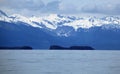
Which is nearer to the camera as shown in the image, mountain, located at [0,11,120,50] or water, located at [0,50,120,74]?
water, located at [0,50,120,74]

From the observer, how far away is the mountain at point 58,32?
217 feet

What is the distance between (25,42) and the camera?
72500 mm

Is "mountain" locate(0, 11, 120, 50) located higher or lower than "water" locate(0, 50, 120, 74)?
higher

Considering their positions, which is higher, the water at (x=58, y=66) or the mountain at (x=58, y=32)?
the mountain at (x=58, y=32)

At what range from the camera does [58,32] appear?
106m

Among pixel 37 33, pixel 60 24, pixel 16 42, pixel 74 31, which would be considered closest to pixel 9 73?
pixel 16 42

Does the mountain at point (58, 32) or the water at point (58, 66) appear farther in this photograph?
the mountain at point (58, 32)

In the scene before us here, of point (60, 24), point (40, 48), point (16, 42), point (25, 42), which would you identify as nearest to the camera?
point (16, 42)

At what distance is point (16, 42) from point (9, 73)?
40639mm

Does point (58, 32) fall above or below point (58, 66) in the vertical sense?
above

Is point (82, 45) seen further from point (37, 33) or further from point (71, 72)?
point (71, 72)

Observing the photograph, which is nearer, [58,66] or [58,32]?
[58,66]

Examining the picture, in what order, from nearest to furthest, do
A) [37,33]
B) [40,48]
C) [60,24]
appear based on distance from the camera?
1. [40,48]
2. [37,33]
3. [60,24]

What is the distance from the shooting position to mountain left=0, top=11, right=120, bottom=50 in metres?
66.2
